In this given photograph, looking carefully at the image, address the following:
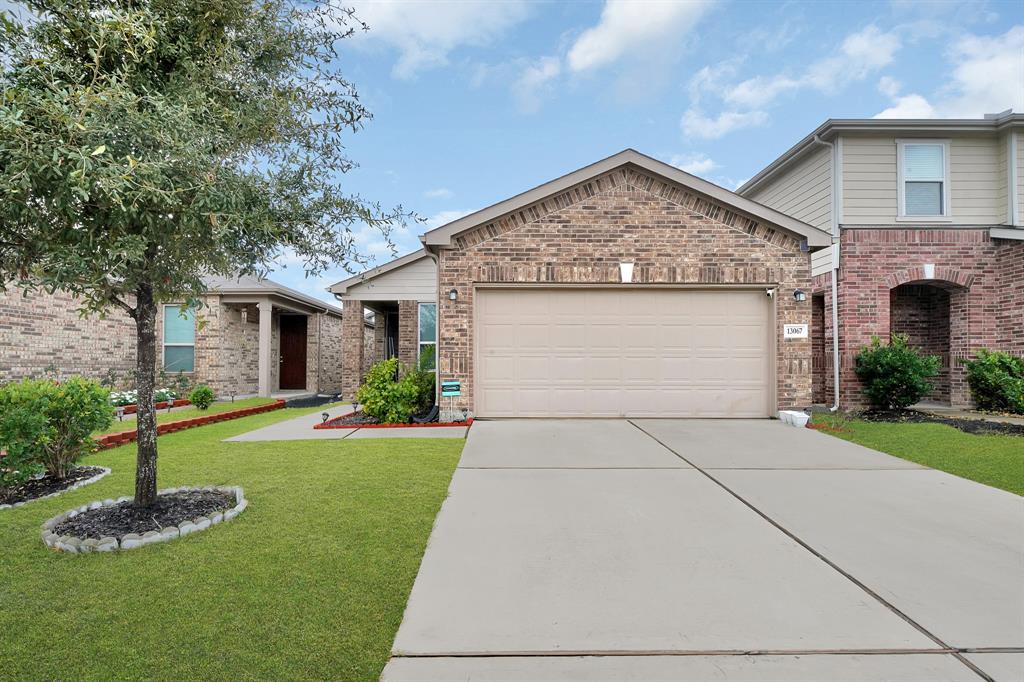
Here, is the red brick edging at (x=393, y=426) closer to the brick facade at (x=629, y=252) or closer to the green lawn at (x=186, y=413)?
the brick facade at (x=629, y=252)

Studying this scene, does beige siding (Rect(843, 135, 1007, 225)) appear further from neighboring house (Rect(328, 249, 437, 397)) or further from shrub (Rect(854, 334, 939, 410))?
neighboring house (Rect(328, 249, 437, 397))

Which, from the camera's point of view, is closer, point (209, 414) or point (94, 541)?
point (94, 541)

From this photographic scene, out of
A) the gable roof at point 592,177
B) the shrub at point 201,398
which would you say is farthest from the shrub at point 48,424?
the shrub at point 201,398

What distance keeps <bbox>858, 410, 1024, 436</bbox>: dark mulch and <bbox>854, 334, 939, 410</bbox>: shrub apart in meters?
0.23

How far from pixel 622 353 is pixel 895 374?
5.35 metres

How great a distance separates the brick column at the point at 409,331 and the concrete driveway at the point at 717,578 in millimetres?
8327

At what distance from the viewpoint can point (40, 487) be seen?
502 centimetres

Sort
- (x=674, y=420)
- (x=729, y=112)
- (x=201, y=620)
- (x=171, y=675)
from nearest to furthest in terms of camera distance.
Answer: (x=171, y=675)
(x=201, y=620)
(x=674, y=420)
(x=729, y=112)

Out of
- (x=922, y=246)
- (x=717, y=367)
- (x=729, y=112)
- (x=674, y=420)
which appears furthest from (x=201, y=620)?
(x=729, y=112)

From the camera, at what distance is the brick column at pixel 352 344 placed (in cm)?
1332

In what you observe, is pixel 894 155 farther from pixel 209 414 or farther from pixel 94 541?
pixel 209 414

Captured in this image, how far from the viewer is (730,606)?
2627 mm

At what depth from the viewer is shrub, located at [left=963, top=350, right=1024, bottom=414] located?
912 centimetres

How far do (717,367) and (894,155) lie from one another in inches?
251
